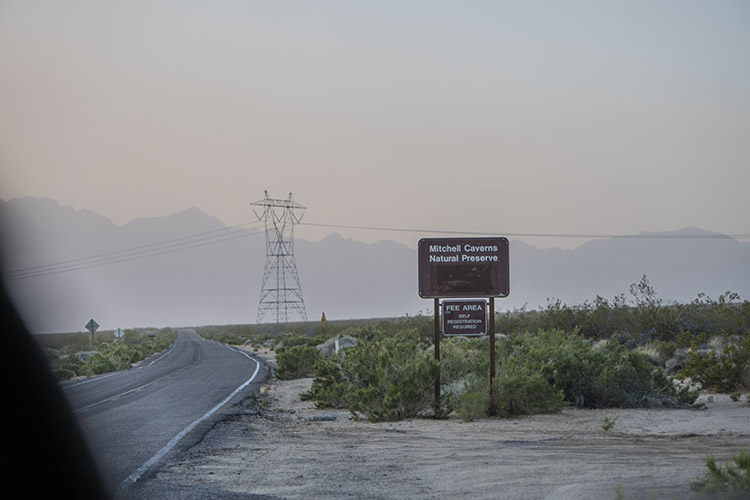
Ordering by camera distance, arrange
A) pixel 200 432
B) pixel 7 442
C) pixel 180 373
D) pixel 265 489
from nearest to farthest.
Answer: pixel 265 489 < pixel 7 442 < pixel 200 432 < pixel 180 373

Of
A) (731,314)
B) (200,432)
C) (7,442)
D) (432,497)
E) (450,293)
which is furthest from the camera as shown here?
(731,314)

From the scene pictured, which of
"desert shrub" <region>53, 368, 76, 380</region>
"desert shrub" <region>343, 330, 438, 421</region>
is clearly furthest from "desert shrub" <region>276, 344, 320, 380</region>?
"desert shrub" <region>343, 330, 438, 421</region>

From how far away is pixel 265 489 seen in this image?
25.9 ft

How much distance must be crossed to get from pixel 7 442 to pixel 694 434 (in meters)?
10.4

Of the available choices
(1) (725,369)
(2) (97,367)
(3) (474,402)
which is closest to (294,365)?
(2) (97,367)

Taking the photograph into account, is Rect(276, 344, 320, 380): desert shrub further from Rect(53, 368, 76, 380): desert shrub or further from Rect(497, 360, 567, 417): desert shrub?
Rect(497, 360, 567, 417): desert shrub

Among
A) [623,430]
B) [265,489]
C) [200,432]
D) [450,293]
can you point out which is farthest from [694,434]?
Answer: [200,432]

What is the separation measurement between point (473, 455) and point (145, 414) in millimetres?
8915

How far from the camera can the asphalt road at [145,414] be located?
9852 millimetres

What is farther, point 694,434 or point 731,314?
point 731,314

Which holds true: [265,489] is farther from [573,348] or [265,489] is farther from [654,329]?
[654,329]

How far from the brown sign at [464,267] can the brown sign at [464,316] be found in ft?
0.81

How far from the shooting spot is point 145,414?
15.9 meters

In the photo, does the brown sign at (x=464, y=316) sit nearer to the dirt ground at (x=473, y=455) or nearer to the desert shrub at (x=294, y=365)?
the dirt ground at (x=473, y=455)
